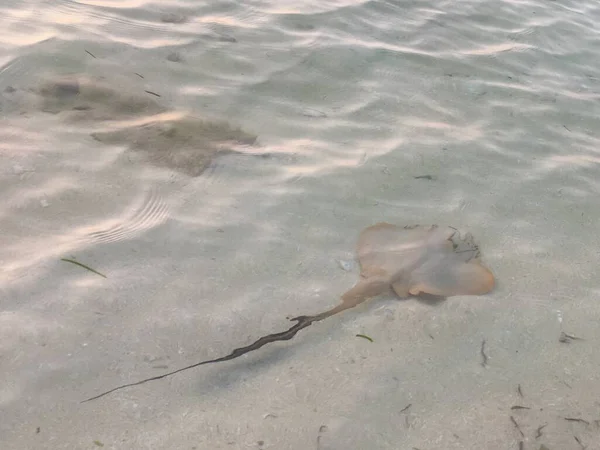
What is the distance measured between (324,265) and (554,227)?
1.32 m

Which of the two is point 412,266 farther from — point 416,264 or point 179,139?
point 179,139

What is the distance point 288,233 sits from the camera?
2.65m

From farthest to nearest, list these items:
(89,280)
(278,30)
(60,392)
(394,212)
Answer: (278,30)
(394,212)
(89,280)
(60,392)

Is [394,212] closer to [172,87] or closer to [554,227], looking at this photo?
[554,227]

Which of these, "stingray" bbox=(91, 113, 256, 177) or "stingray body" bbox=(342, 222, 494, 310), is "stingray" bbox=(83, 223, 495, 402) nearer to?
"stingray body" bbox=(342, 222, 494, 310)

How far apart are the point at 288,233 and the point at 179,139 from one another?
0.90 m

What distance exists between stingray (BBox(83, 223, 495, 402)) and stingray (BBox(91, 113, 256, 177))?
965 millimetres

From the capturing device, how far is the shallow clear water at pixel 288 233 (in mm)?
1949

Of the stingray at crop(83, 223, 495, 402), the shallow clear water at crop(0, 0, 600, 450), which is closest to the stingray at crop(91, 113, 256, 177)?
the shallow clear water at crop(0, 0, 600, 450)

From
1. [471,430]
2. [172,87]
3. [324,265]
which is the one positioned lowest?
[471,430]

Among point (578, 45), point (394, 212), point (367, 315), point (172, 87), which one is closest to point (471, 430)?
point (367, 315)

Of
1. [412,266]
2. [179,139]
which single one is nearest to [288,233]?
[412,266]

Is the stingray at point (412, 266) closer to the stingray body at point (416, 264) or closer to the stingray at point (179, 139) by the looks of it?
the stingray body at point (416, 264)

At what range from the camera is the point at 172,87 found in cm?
349
